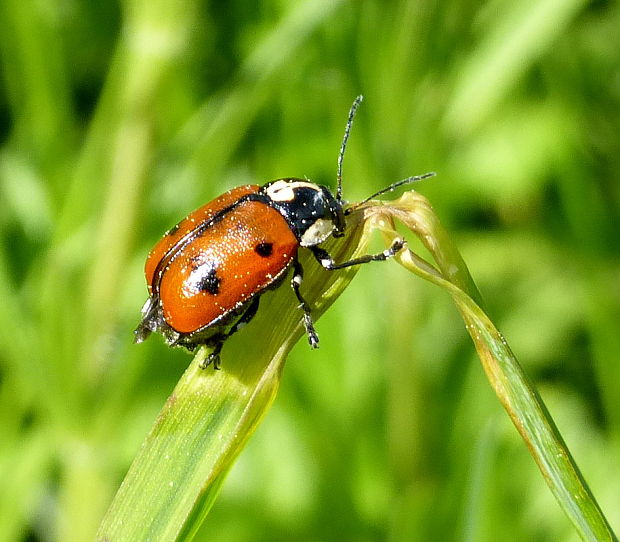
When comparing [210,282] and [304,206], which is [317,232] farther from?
[210,282]

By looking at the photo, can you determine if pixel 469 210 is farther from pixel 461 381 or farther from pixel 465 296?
pixel 465 296

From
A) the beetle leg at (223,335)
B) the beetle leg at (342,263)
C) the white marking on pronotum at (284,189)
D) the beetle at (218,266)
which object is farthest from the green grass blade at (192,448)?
the white marking on pronotum at (284,189)

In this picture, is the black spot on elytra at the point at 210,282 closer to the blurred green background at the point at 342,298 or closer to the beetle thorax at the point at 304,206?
the beetle thorax at the point at 304,206

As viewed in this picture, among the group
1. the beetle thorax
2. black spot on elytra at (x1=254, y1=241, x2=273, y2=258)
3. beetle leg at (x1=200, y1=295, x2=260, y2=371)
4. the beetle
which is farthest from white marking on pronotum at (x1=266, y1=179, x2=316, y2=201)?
beetle leg at (x1=200, y1=295, x2=260, y2=371)

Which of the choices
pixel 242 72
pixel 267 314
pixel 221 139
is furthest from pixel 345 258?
pixel 242 72

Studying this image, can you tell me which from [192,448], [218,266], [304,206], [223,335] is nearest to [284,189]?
[304,206]

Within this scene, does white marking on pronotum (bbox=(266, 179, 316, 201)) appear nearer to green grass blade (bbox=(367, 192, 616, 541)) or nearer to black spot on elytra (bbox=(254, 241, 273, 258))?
black spot on elytra (bbox=(254, 241, 273, 258))
